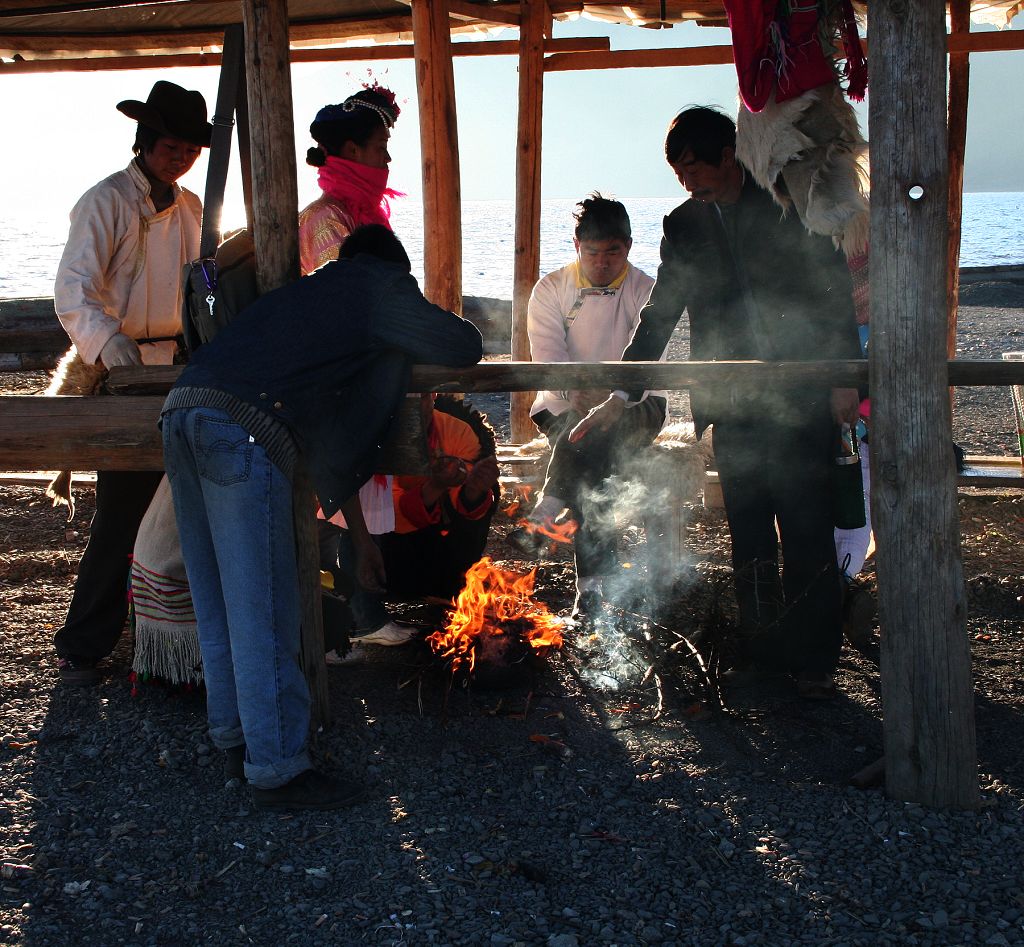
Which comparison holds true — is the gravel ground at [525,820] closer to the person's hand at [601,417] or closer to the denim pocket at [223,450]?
the person's hand at [601,417]

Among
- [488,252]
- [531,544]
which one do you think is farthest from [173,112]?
[488,252]

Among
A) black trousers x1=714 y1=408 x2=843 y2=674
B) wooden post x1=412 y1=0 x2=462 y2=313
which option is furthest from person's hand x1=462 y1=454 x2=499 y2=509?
wooden post x1=412 y1=0 x2=462 y2=313

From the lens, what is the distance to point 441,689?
4.14 meters

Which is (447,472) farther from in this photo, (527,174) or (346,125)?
(527,174)

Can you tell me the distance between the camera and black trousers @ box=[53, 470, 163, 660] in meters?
4.16

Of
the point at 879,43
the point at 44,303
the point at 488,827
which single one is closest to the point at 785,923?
the point at 488,827

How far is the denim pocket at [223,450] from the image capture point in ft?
9.72

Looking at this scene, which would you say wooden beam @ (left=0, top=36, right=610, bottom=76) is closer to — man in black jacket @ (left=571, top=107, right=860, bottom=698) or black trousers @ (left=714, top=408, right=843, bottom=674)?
man in black jacket @ (left=571, top=107, right=860, bottom=698)

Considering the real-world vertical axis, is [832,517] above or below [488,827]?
above

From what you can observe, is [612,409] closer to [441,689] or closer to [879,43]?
[441,689]

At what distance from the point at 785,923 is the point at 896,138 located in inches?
84.3

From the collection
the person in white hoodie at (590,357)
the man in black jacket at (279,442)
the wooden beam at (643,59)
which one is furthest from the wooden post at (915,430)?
the wooden beam at (643,59)

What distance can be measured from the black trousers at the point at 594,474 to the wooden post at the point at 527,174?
2249 millimetres

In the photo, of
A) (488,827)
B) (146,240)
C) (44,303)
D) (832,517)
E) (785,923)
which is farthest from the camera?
(44,303)
